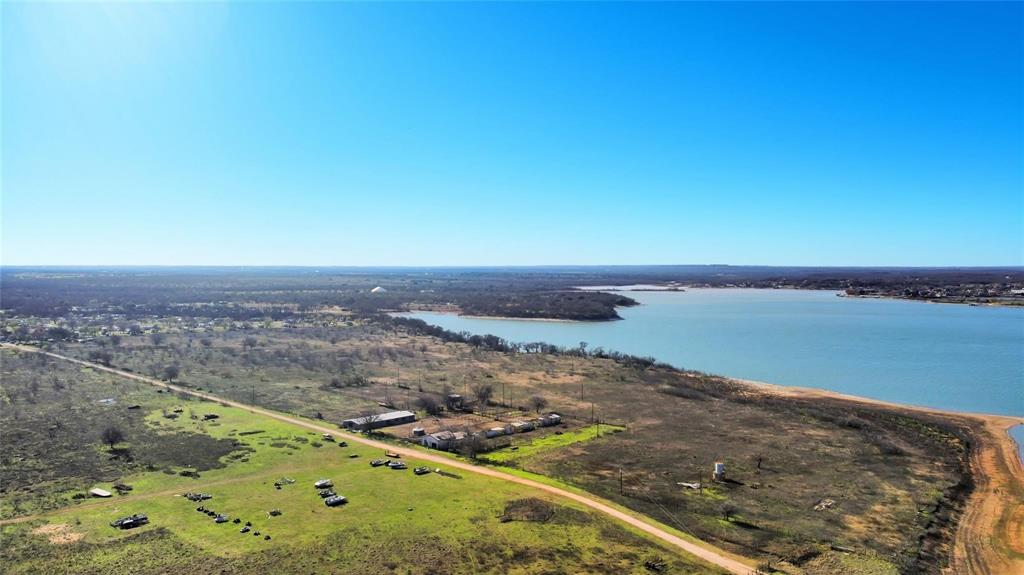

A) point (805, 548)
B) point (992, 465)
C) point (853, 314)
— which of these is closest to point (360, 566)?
point (805, 548)

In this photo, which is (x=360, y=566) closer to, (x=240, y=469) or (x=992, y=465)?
(x=240, y=469)

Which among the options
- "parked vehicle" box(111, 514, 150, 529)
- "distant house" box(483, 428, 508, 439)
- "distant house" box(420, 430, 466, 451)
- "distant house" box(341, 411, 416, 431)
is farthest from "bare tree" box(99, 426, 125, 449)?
"distant house" box(483, 428, 508, 439)

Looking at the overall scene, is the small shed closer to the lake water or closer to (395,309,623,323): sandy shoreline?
the lake water

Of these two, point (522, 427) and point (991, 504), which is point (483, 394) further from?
point (991, 504)

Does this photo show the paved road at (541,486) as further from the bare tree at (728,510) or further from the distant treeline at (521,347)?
the distant treeline at (521,347)

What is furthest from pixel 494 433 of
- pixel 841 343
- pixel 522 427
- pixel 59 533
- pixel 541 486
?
pixel 841 343

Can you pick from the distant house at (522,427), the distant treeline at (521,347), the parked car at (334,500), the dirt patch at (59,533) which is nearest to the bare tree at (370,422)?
the distant house at (522,427)
